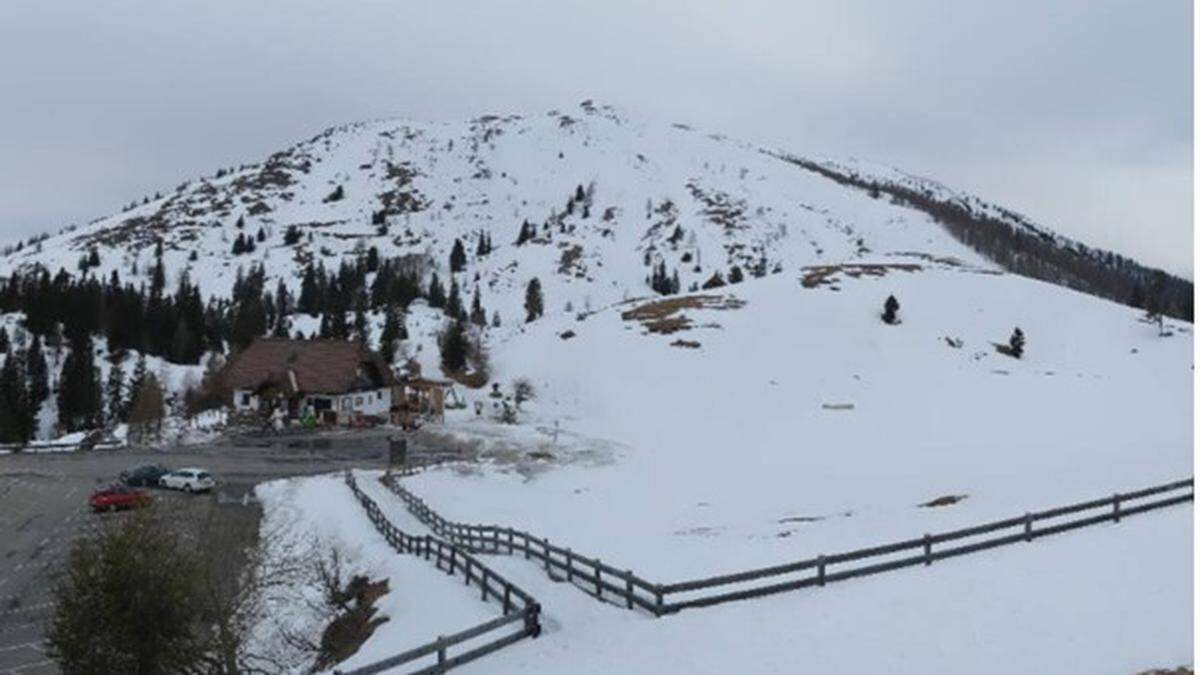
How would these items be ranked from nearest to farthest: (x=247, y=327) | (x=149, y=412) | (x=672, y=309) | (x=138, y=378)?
(x=149, y=412), (x=138, y=378), (x=672, y=309), (x=247, y=327)

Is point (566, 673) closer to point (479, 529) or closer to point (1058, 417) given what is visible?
point (479, 529)

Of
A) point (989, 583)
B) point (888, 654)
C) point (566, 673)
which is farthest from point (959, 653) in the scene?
point (566, 673)

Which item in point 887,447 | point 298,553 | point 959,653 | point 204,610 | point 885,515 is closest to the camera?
point 959,653

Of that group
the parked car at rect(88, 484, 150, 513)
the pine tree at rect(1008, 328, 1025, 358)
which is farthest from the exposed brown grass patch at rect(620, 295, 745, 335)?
the parked car at rect(88, 484, 150, 513)

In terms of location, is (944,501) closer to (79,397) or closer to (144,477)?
(144,477)

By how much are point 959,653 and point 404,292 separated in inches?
6737

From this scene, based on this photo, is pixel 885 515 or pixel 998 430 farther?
pixel 998 430

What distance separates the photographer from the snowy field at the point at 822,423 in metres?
41.8

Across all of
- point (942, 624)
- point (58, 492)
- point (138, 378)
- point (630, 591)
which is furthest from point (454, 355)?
point (942, 624)

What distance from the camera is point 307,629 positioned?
3131cm

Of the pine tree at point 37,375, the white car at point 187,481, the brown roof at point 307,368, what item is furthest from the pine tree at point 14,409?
the white car at point 187,481

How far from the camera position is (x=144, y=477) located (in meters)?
53.7

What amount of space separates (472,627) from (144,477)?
122ft

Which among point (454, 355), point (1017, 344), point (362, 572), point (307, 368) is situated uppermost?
point (1017, 344)
